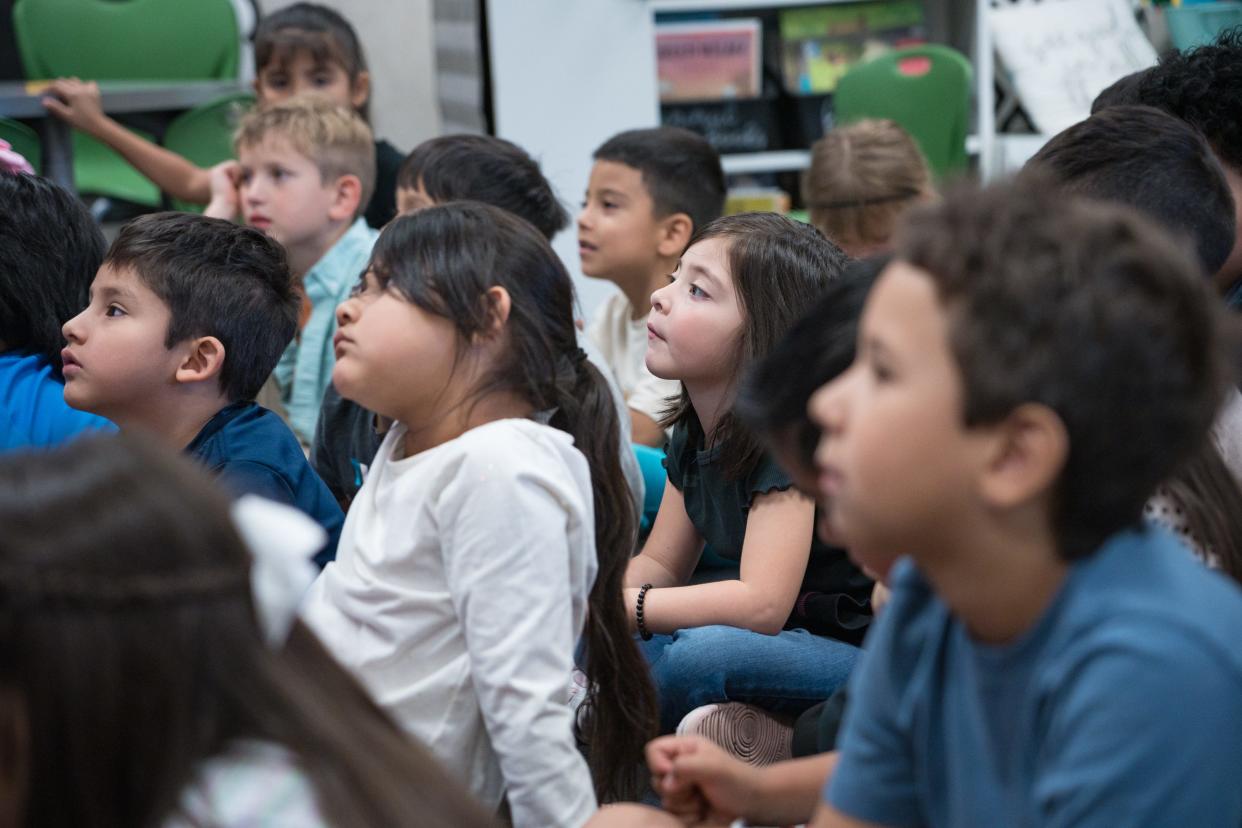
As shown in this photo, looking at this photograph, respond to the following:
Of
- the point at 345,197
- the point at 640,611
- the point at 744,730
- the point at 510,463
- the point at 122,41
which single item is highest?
the point at 122,41

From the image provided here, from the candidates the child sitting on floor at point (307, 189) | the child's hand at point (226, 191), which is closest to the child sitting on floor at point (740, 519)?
the child sitting on floor at point (307, 189)

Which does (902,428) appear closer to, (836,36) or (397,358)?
(397,358)

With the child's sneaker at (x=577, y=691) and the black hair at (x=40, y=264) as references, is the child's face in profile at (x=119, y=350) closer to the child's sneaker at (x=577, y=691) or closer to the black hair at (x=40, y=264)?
the black hair at (x=40, y=264)

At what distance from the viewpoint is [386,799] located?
763mm

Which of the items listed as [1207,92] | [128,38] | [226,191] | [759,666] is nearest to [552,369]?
[759,666]

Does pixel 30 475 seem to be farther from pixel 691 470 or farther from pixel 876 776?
pixel 691 470

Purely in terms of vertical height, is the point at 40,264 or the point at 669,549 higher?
the point at 40,264

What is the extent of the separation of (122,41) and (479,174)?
237 cm

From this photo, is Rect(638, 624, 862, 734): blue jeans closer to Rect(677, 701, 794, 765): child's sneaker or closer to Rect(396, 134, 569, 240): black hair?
Rect(677, 701, 794, 765): child's sneaker

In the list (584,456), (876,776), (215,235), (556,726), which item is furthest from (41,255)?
(876,776)

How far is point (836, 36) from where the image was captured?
13.6ft

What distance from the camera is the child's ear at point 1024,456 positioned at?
774 mm

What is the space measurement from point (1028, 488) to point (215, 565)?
454 mm

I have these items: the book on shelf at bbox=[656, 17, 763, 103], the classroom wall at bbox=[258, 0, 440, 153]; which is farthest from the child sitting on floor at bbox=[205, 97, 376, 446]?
the classroom wall at bbox=[258, 0, 440, 153]
